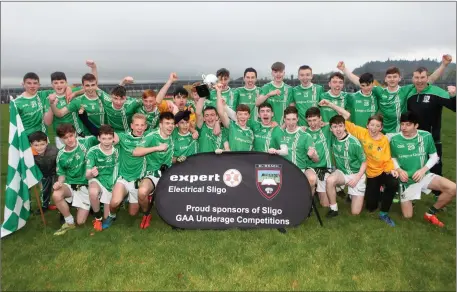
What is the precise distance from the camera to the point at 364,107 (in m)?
6.34

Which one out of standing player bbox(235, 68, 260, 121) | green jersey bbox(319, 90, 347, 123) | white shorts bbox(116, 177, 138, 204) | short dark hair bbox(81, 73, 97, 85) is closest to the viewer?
white shorts bbox(116, 177, 138, 204)

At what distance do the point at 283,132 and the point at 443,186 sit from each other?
2621mm

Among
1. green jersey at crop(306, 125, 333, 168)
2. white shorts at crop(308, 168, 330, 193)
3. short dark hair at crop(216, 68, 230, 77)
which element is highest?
short dark hair at crop(216, 68, 230, 77)

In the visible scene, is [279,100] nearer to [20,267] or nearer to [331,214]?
[331,214]

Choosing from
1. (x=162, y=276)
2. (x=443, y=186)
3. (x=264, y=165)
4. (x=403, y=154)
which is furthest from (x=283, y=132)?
(x=162, y=276)

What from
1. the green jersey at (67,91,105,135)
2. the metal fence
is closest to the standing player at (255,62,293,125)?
the green jersey at (67,91,105,135)

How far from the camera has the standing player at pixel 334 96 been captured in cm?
627

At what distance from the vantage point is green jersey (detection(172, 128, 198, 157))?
5750 millimetres

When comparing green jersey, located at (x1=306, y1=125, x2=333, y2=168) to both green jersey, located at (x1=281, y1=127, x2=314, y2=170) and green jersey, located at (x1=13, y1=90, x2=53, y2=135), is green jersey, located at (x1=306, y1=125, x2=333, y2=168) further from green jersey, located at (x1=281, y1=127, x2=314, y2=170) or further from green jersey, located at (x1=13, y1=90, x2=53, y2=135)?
green jersey, located at (x1=13, y1=90, x2=53, y2=135)

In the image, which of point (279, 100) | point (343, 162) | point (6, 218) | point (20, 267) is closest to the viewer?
point (20, 267)

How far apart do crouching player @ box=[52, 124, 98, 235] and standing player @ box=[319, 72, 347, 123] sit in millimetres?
4275

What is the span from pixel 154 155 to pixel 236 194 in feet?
5.03

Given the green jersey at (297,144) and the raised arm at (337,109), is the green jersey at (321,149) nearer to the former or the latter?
the green jersey at (297,144)

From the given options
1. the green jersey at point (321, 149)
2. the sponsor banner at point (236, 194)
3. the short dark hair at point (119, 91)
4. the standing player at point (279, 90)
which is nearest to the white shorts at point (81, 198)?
the sponsor banner at point (236, 194)
